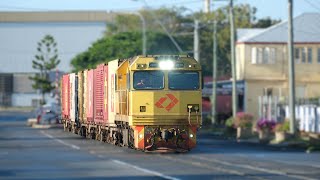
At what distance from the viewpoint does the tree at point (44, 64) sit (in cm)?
1518

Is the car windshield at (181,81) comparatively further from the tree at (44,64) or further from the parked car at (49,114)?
the tree at (44,64)

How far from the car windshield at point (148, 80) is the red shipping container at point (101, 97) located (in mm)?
349

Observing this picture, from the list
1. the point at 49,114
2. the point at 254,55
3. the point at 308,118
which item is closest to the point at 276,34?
the point at 254,55

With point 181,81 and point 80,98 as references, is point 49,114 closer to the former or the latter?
point 80,98

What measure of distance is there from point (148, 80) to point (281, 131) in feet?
192

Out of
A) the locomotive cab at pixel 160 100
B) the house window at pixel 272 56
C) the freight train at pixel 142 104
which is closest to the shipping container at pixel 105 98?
the freight train at pixel 142 104

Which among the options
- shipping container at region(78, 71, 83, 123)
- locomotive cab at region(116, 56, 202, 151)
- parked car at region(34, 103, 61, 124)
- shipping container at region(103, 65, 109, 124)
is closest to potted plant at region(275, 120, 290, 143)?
parked car at region(34, 103, 61, 124)

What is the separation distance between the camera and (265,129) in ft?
223

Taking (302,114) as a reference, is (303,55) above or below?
above

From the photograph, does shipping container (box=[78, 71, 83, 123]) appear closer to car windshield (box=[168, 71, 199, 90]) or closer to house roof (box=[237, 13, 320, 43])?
car windshield (box=[168, 71, 199, 90])

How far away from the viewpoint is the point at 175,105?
34.0 feet

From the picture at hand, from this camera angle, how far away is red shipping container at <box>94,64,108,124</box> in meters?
10.8

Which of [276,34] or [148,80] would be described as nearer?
[148,80]

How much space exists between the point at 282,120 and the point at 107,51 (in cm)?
2493
